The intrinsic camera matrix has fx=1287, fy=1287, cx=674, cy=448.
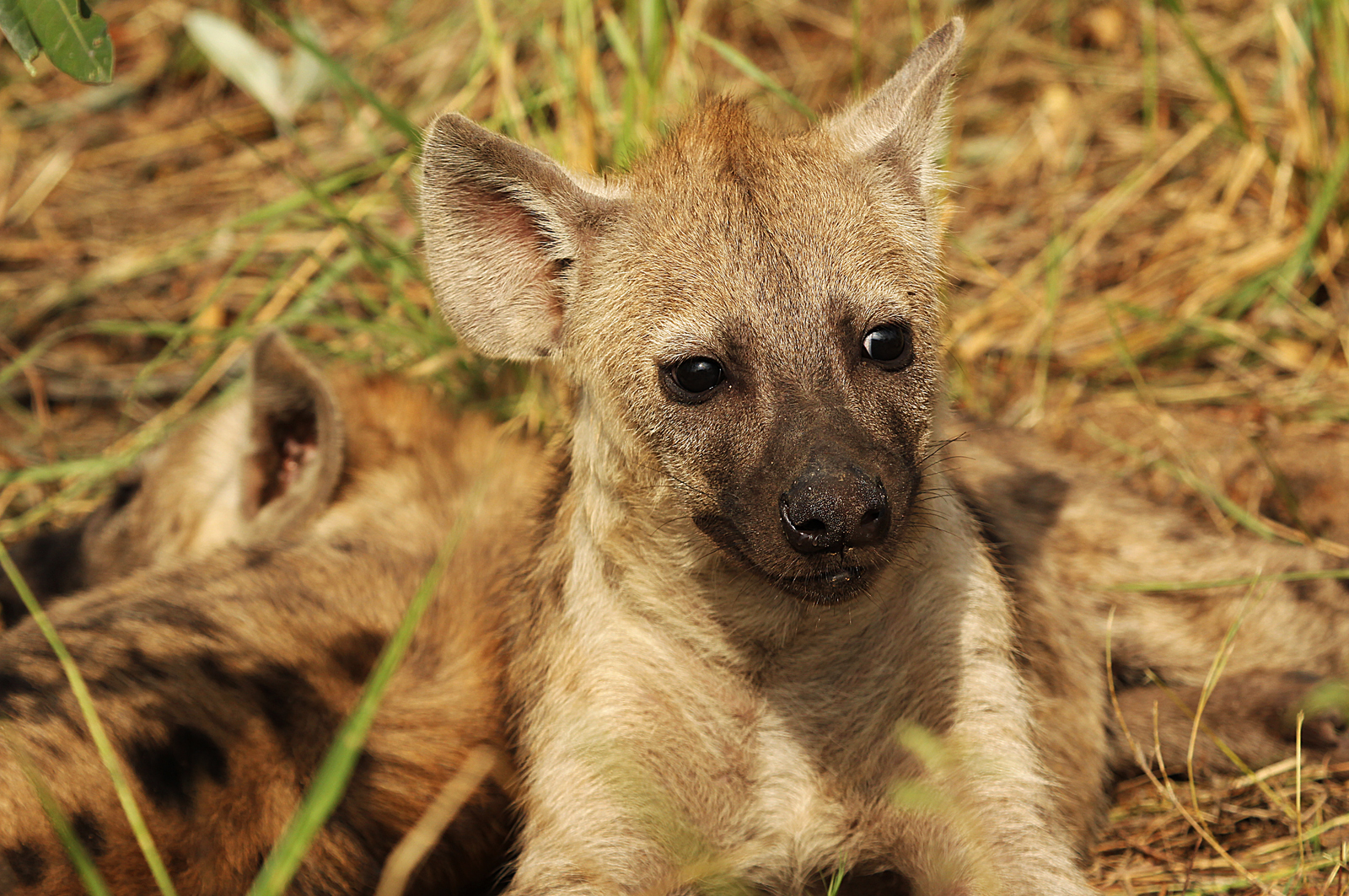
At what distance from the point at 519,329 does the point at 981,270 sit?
6.61 feet

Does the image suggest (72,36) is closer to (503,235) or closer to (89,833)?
(503,235)

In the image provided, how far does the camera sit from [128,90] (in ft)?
16.0

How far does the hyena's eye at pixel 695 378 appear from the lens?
2.00 meters

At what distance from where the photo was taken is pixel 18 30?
1.75 metres

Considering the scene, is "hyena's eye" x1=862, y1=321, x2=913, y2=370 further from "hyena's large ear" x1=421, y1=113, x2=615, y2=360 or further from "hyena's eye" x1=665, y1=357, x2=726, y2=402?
"hyena's large ear" x1=421, y1=113, x2=615, y2=360

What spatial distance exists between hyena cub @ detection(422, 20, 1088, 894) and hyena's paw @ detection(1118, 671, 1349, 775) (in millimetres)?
533

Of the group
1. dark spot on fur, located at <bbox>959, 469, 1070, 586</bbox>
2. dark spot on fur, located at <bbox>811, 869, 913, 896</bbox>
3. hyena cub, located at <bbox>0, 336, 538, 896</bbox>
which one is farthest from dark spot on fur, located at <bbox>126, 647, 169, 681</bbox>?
dark spot on fur, located at <bbox>959, 469, 1070, 586</bbox>

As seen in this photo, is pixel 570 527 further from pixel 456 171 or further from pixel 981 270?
pixel 981 270

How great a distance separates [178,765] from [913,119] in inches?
63.8

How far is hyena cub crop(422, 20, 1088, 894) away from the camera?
199 centimetres

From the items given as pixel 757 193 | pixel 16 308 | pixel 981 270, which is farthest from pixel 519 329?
pixel 16 308

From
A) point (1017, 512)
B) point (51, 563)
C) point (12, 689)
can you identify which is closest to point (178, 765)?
point (12, 689)

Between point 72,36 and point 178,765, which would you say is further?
point 178,765

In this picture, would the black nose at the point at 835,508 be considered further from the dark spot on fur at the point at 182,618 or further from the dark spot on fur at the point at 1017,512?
the dark spot on fur at the point at 182,618
